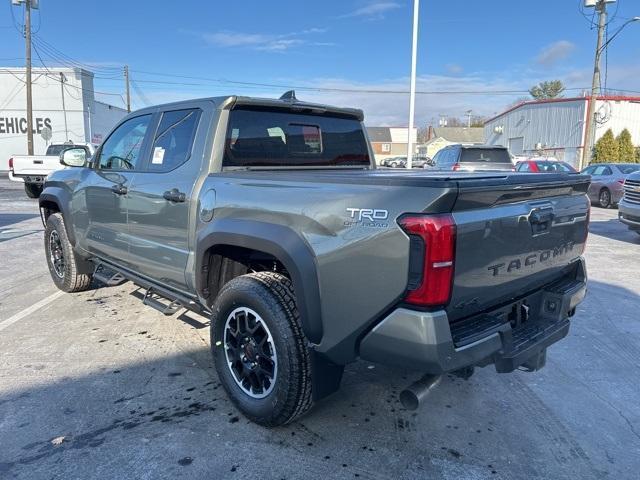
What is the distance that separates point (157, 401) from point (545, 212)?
2.68 m

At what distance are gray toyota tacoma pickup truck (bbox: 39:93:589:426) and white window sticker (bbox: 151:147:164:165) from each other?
13 mm

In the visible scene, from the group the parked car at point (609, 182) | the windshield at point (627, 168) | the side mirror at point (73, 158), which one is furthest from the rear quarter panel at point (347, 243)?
the windshield at point (627, 168)

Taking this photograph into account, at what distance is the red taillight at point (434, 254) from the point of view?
2.15 m

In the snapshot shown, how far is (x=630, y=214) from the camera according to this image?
9.52m

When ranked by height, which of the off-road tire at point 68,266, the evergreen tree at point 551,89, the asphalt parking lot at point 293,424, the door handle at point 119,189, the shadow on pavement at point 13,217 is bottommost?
the asphalt parking lot at point 293,424

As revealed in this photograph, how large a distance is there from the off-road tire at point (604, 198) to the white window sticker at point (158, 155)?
625 inches

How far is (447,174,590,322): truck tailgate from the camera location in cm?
229

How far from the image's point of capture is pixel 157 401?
10.8ft

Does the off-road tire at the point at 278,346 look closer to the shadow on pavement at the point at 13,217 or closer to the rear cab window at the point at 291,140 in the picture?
the rear cab window at the point at 291,140

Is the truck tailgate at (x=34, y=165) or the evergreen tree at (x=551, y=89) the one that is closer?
the truck tailgate at (x=34, y=165)

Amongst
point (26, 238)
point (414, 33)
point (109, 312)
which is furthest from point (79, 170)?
point (414, 33)

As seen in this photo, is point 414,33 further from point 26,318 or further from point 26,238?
point 26,318

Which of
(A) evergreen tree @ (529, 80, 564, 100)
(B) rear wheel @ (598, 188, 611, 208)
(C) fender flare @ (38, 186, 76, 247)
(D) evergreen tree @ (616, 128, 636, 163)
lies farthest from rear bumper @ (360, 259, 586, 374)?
(A) evergreen tree @ (529, 80, 564, 100)

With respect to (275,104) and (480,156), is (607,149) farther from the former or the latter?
(275,104)
